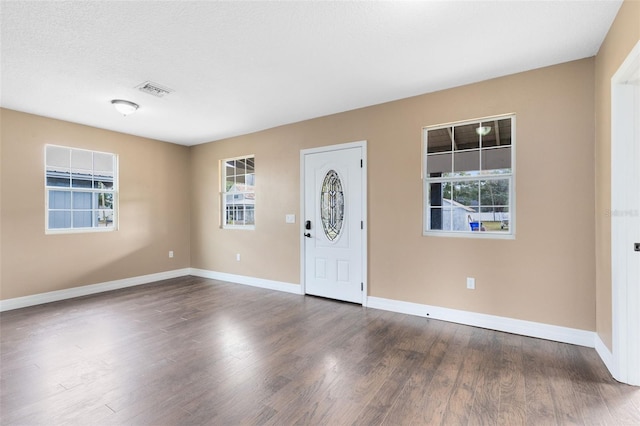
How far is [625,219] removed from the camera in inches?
84.4

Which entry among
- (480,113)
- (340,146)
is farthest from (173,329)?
(480,113)

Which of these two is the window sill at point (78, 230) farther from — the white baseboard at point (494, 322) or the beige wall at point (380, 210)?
the white baseboard at point (494, 322)

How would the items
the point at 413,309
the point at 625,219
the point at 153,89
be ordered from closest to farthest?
the point at 625,219
the point at 153,89
the point at 413,309

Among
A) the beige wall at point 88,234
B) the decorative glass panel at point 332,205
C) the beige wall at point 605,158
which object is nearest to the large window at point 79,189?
the beige wall at point 88,234

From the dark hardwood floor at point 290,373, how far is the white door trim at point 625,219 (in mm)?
252

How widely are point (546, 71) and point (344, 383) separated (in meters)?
3.42

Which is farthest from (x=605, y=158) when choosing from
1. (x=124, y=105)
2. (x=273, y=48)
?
(x=124, y=105)

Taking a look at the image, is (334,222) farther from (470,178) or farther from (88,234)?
(88,234)

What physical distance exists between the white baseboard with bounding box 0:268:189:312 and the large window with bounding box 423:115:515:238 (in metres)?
4.87

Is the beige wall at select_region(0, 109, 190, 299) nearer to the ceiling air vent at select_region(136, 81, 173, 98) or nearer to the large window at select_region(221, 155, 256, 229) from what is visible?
the large window at select_region(221, 155, 256, 229)

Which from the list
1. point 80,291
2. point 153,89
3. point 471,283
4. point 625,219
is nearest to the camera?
point 625,219

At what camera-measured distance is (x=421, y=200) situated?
3611 millimetres

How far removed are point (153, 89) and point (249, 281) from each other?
3.27 meters

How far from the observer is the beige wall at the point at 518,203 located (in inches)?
111
